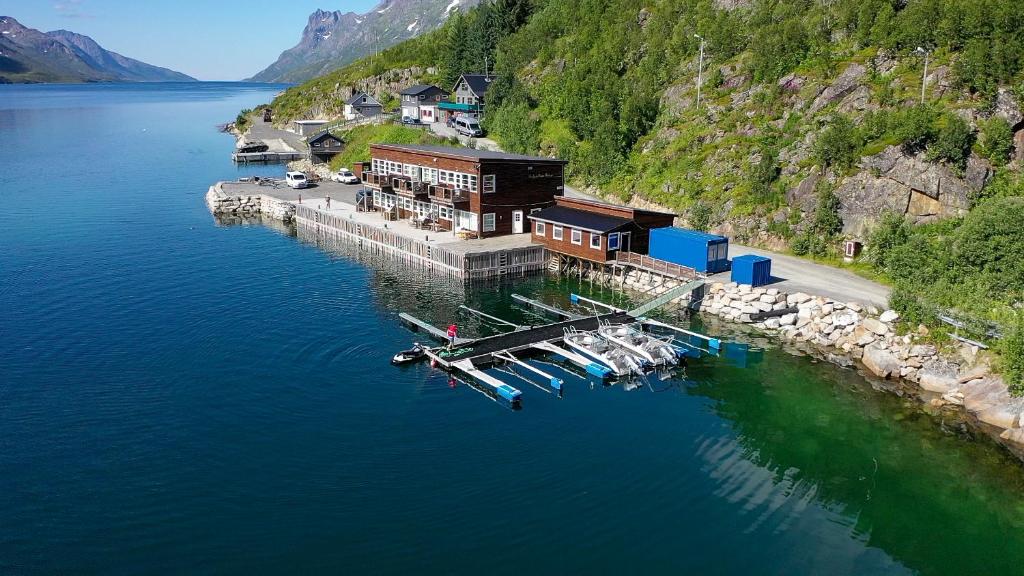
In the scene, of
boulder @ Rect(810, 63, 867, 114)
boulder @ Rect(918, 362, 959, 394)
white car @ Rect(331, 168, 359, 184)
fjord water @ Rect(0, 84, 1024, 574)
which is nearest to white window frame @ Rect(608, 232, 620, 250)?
fjord water @ Rect(0, 84, 1024, 574)

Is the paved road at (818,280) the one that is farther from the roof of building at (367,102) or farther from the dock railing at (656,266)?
the roof of building at (367,102)

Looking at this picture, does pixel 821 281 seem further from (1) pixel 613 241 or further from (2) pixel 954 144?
(2) pixel 954 144

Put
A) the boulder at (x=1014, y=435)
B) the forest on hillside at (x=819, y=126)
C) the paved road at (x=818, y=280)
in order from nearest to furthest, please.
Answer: the boulder at (x=1014, y=435), the forest on hillside at (x=819, y=126), the paved road at (x=818, y=280)

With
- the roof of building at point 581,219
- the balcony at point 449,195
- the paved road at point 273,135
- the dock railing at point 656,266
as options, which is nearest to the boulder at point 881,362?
the dock railing at point 656,266

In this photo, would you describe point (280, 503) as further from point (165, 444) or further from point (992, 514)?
point (992, 514)

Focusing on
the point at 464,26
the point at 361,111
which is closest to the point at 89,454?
the point at 361,111

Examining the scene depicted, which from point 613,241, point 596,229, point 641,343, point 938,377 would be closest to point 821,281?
point 938,377
